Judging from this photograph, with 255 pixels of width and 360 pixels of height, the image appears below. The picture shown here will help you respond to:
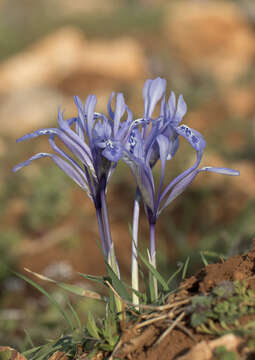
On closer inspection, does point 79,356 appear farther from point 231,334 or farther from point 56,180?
point 56,180

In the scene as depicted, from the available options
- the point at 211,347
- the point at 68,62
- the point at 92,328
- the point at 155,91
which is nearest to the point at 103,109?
the point at 68,62

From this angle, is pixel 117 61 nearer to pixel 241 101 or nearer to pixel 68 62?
pixel 68 62

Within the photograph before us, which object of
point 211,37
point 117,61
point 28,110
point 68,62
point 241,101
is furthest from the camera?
point 211,37

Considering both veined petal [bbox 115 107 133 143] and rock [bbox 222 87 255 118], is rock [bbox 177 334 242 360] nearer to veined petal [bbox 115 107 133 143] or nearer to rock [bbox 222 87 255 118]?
veined petal [bbox 115 107 133 143]

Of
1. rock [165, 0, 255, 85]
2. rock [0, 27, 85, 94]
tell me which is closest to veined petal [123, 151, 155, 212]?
rock [0, 27, 85, 94]

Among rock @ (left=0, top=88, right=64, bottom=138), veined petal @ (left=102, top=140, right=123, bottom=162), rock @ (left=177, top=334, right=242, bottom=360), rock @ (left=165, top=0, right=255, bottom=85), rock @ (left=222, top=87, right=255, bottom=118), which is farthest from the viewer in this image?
rock @ (left=165, top=0, right=255, bottom=85)

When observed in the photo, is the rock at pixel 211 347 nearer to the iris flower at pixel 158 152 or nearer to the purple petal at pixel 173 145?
the iris flower at pixel 158 152
